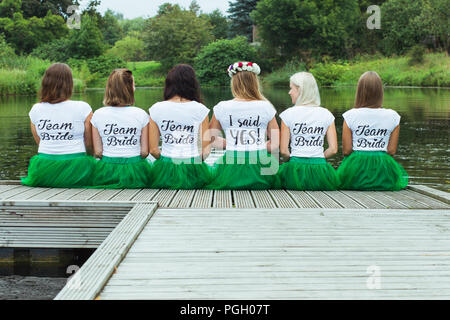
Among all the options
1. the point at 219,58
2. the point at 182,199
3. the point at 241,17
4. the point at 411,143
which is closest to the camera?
the point at 182,199

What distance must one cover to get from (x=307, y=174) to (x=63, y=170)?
90.4 inches

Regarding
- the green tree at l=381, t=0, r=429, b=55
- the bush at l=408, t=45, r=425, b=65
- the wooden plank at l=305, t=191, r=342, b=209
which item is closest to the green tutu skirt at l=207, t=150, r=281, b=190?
the wooden plank at l=305, t=191, r=342, b=209

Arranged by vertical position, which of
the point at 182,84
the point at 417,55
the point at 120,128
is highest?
the point at 417,55

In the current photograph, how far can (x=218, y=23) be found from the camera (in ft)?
190

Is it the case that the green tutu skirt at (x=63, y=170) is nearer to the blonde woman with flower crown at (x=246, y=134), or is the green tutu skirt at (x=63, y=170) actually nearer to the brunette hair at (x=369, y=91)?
the blonde woman with flower crown at (x=246, y=134)

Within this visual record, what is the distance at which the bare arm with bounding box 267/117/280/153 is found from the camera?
16.3ft

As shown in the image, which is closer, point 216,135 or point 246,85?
point 246,85

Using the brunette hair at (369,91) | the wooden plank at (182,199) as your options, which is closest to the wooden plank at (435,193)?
the brunette hair at (369,91)

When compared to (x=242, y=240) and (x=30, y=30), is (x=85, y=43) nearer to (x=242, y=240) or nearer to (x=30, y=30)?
(x=30, y=30)

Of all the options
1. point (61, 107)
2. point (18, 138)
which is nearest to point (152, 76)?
point (18, 138)

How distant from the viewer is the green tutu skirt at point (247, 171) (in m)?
4.96

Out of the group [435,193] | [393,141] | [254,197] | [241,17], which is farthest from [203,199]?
[241,17]
